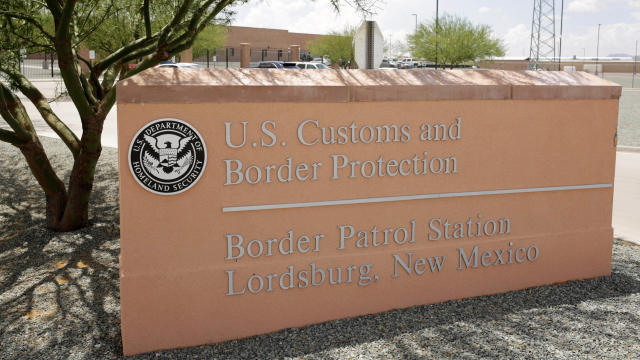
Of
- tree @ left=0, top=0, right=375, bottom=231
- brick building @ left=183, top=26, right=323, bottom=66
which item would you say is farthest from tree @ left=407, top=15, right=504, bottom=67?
tree @ left=0, top=0, right=375, bottom=231

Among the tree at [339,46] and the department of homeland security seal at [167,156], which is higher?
the tree at [339,46]

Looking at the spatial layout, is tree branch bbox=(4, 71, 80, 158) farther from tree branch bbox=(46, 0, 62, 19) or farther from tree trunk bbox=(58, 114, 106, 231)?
tree branch bbox=(46, 0, 62, 19)

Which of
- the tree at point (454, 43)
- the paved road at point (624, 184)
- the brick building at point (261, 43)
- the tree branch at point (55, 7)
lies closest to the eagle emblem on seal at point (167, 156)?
the tree branch at point (55, 7)

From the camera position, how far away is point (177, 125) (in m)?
4.09

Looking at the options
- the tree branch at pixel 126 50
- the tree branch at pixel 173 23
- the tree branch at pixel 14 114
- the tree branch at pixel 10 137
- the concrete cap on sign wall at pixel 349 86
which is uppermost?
the tree branch at pixel 173 23

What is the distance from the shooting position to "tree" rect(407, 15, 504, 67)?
50.1 meters

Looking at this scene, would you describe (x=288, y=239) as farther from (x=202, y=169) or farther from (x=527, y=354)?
(x=527, y=354)

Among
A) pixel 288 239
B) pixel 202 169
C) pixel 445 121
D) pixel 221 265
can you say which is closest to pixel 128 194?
pixel 202 169

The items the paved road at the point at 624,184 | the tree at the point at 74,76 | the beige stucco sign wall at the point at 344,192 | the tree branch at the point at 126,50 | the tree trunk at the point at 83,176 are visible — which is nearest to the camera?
the beige stucco sign wall at the point at 344,192

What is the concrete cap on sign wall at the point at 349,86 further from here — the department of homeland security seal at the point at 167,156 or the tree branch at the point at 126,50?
the tree branch at the point at 126,50

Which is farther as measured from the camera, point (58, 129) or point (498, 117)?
point (58, 129)

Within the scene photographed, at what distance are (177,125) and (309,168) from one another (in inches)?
38.1

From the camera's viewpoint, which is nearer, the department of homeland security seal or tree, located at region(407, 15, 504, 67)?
the department of homeland security seal

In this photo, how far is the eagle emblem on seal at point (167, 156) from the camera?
405 cm
